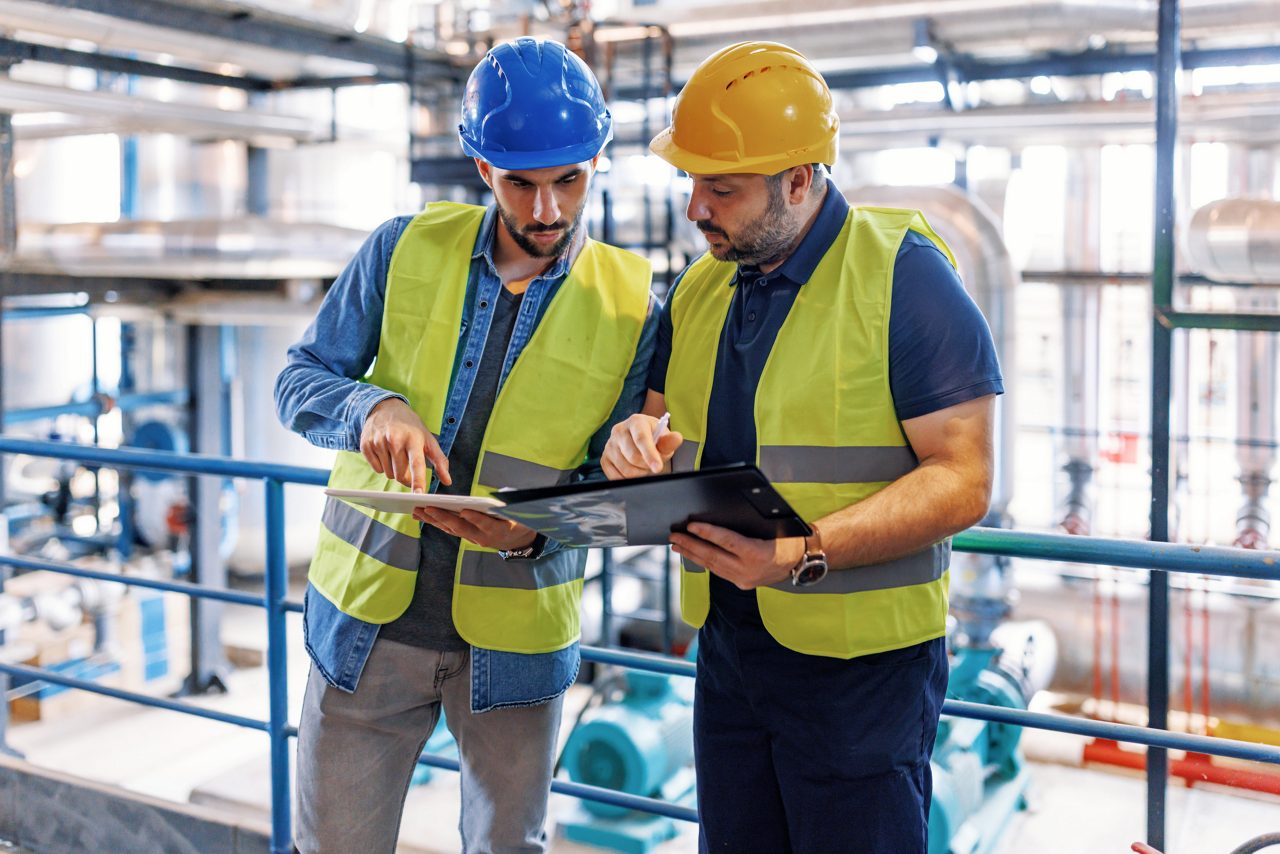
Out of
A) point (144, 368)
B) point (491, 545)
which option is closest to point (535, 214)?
point (491, 545)

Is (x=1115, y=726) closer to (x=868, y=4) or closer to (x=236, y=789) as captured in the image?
(x=236, y=789)

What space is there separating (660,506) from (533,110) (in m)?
0.65

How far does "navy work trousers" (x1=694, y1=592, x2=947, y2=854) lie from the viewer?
1.46 m

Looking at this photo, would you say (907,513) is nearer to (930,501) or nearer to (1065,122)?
(930,501)

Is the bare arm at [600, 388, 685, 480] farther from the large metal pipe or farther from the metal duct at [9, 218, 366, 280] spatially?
the metal duct at [9, 218, 366, 280]

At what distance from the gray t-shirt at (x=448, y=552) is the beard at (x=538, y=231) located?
0.27 ft

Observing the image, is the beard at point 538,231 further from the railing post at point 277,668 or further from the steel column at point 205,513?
the steel column at point 205,513

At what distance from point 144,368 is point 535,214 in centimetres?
958

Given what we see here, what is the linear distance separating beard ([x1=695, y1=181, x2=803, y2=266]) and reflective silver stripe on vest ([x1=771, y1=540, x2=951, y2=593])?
0.41m

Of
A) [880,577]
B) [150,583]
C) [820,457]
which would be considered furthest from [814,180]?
[150,583]

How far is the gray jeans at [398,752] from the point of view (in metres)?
1.75

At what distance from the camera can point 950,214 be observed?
21.0 feet

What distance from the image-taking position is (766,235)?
1.54m

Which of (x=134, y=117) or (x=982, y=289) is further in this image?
(x=134, y=117)
